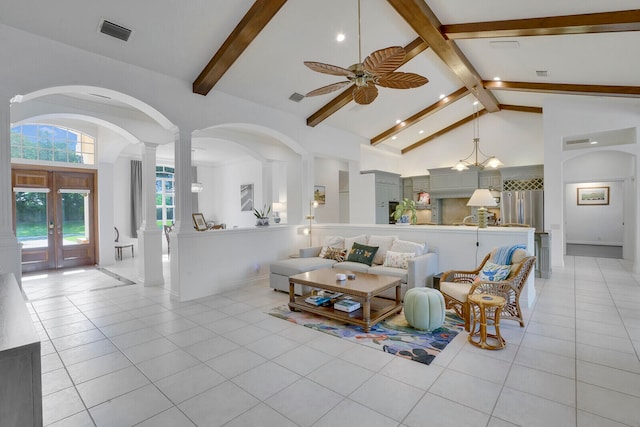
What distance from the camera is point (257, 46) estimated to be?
4.49m

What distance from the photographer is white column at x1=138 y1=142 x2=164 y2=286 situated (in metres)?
5.78

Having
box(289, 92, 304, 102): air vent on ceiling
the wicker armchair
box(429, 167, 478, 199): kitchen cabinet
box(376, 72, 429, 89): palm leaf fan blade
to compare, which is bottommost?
the wicker armchair

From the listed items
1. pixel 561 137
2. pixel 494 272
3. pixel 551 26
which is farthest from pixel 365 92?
pixel 561 137

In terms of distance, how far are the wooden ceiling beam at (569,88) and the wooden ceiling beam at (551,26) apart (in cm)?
250

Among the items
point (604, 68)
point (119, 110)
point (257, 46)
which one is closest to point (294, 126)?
point (257, 46)

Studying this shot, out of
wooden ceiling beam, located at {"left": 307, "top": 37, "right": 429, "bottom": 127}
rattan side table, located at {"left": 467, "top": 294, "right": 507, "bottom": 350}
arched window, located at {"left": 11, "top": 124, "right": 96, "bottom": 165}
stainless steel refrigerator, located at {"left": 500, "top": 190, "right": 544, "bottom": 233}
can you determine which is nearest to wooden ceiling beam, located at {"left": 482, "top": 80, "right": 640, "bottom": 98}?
stainless steel refrigerator, located at {"left": 500, "top": 190, "right": 544, "bottom": 233}

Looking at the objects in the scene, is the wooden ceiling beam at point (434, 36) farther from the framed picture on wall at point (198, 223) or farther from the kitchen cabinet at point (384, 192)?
the framed picture on wall at point (198, 223)

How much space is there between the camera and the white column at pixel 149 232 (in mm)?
5777

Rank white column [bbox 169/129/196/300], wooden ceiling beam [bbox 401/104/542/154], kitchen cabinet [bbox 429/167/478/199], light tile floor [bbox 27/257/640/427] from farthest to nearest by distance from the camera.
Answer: kitchen cabinet [bbox 429/167/478/199], wooden ceiling beam [bbox 401/104/542/154], white column [bbox 169/129/196/300], light tile floor [bbox 27/257/640/427]

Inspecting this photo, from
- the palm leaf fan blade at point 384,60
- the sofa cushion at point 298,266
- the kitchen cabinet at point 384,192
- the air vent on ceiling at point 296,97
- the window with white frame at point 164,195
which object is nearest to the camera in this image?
the palm leaf fan blade at point 384,60

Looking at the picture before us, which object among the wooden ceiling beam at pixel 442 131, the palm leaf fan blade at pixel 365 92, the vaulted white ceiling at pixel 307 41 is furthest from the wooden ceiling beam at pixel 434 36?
the wooden ceiling beam at pixel 442 131

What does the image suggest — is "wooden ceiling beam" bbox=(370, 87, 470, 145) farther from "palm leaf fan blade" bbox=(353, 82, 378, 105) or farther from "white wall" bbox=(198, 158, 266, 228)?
"palm leaf fan blade" bbox=(353, 82, 378, 105)

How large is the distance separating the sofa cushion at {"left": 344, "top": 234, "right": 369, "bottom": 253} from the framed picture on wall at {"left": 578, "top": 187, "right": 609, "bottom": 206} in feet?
31.2

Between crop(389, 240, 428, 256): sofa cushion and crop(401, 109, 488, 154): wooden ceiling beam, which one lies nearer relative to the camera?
crop(389, 240, 428, 256): sofa cushion
